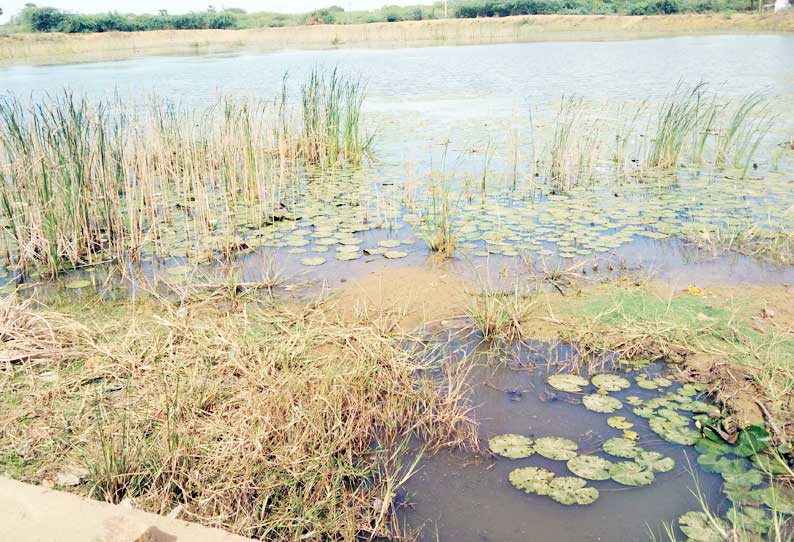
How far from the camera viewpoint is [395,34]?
99.7 feet

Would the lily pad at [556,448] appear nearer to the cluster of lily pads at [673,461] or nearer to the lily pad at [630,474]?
the cluster of lily pads at [673,461]

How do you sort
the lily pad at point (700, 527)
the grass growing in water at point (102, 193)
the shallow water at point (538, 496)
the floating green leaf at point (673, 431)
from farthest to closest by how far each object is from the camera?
the grass growing in water at point (102, 193) → the floating green leaf at point (673, 431) → the shallow water at point (538, 496) → the lily pad at point (700, 527)

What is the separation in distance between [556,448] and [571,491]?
0.22m

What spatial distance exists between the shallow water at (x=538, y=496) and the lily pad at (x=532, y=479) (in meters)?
0.02

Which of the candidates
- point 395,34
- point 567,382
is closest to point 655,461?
point 567,382

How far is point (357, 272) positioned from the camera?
3986 millimetres

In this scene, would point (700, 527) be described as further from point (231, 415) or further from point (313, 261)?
point (313, 261)

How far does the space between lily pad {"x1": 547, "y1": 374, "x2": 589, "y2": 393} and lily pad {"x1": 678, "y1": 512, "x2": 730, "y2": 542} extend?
2.48 feet

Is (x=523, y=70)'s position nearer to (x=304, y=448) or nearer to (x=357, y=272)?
(x=357, y=272)

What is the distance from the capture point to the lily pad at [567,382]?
2.67 m

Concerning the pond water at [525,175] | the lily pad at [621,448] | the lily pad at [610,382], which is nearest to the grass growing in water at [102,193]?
the pond water at [525,175]

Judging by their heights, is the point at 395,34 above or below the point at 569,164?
above

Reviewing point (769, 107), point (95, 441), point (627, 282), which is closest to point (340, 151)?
point (627, 282)

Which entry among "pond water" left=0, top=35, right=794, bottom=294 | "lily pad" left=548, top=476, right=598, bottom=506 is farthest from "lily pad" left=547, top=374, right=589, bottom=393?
"pond water" left=0, top=35, right=794, bottom=294
